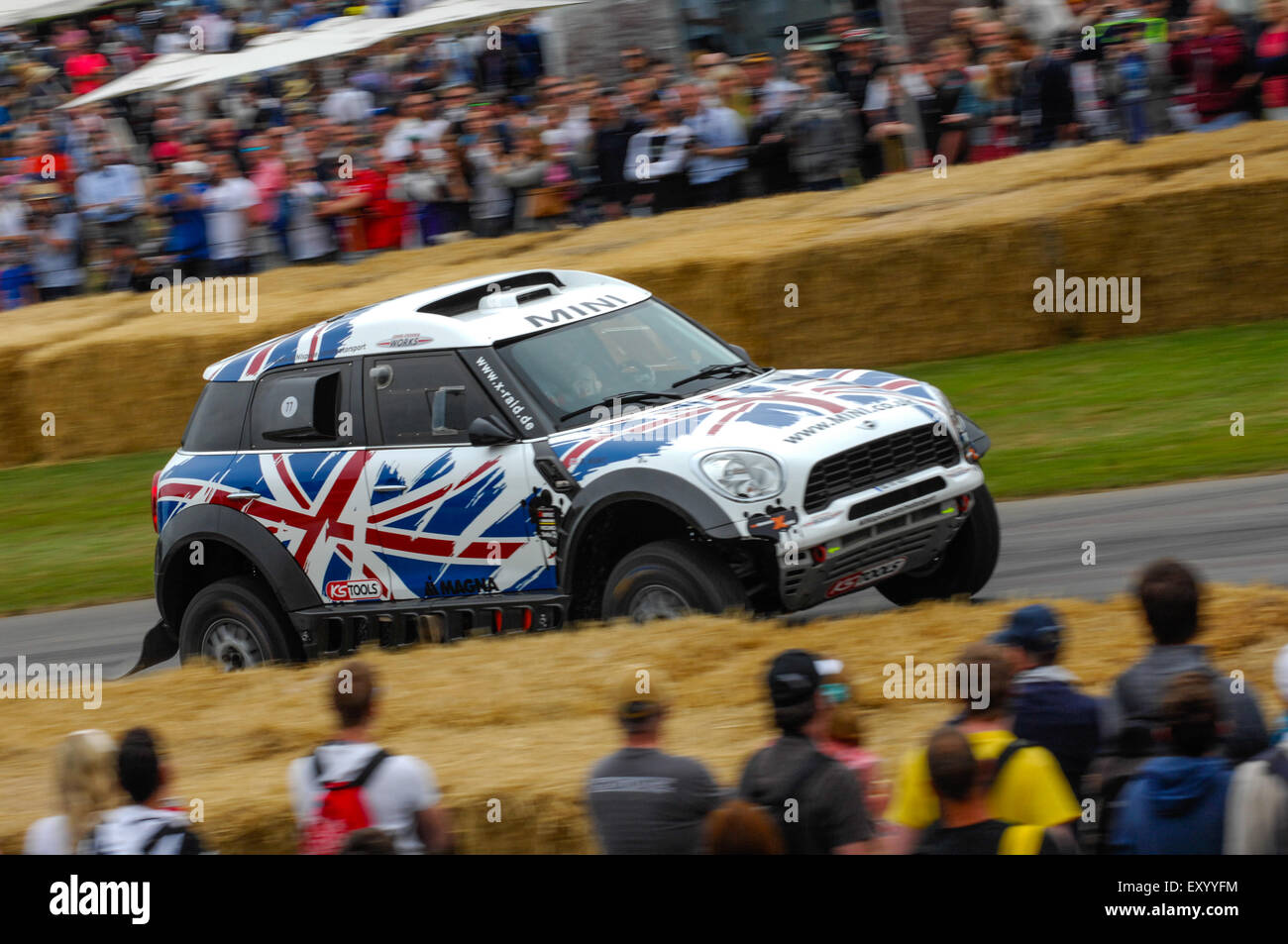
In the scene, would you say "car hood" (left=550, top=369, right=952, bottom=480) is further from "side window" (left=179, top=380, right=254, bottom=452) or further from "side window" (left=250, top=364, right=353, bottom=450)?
"side window" (left=179, top=380, right=254, bottom=452)

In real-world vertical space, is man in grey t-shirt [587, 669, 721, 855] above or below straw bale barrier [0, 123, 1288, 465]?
below

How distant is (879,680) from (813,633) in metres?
0.79

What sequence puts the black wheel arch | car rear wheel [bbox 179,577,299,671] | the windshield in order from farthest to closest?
1. car rear wheel [bbox 179,577,299,671]
2. the black wheel arch
3. the windshield

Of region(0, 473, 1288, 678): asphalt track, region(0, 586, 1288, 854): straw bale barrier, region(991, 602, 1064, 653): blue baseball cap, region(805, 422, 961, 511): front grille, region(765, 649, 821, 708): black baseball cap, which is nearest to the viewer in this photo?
region(765, 649, 821, 708): black baseball cap

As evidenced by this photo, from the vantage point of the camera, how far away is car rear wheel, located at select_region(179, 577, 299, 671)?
30.7ft

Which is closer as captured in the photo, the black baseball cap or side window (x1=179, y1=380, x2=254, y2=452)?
the black baseball cap

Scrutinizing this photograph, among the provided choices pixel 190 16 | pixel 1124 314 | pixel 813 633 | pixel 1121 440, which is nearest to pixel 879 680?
pixel 813 633

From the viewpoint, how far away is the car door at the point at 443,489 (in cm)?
838

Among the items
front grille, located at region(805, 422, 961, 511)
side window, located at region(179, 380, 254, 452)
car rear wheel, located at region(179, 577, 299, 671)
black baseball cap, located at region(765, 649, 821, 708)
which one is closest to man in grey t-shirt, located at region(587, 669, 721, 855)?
black baseball cap, located at region(765, 649, 821, 708)

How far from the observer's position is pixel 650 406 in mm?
8547

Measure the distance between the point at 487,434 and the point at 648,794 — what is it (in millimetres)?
3871

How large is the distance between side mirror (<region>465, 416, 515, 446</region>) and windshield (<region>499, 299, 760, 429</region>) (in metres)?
0.27

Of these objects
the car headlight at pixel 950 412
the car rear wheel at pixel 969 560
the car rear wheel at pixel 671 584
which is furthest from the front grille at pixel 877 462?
the car rear wheel at pixel 671 584

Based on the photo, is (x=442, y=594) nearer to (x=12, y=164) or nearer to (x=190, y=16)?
(x=12, y=164)
